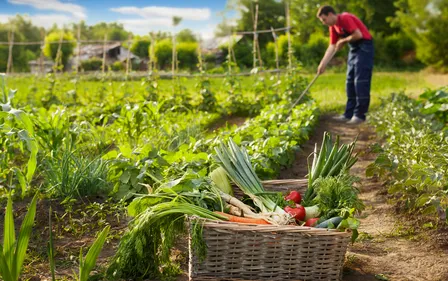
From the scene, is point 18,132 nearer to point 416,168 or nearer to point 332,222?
point 332,222

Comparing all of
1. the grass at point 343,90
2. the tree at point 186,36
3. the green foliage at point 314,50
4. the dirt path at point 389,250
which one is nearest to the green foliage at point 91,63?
the tree at point 186,36

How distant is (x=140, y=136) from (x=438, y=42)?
13.6 m

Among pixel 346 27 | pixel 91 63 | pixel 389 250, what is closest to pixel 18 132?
pixel 389 250

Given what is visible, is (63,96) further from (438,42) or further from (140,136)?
(438,42)

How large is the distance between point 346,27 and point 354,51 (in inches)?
16.5

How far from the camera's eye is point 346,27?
319 inches

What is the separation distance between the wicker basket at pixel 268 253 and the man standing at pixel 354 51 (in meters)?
5.27

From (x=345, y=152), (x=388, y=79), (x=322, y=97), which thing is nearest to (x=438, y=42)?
(x=388, y=79)

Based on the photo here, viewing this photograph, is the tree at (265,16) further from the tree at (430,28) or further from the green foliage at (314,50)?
the tree at (430,28)

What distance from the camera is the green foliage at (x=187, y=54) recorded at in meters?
19.5

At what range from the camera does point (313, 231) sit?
2.86 m

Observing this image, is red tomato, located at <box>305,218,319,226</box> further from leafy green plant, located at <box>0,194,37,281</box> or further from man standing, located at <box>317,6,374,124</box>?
man standing, located at <box>317,6,374,124</box>

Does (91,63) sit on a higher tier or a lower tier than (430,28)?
lower

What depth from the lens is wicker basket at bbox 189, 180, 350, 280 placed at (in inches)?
112
